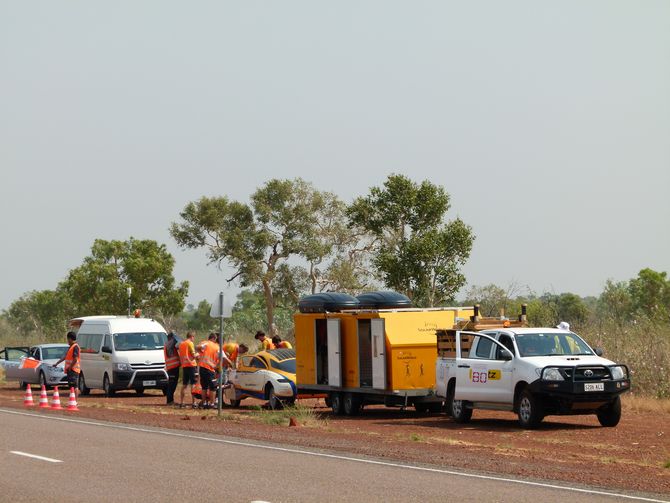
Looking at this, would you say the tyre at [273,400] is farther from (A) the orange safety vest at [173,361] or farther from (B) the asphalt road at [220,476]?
(B) the asphalt road at [220,476]

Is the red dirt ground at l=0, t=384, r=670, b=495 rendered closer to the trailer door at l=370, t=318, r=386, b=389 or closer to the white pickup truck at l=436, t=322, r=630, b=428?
the white pickup truck at l=436, t=322, r=630, b=428

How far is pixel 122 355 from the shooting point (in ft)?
118

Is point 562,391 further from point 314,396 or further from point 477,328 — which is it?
point 314,396

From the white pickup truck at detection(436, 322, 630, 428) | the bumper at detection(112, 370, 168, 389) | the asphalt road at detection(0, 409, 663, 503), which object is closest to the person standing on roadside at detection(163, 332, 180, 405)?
the bumper at detection(112, 370, 168, 389)

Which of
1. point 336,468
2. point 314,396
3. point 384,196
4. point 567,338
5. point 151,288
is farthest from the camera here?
point 151,288

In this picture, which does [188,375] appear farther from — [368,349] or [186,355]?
[368,349]

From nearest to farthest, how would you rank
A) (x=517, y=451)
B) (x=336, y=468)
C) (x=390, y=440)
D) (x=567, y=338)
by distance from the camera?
(x=336, y=468) < (x=517, y=451) < (x=390, y=440) < (x=567, y=338)

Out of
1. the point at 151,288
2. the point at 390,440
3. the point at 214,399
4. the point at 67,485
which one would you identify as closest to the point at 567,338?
the point at 390,440

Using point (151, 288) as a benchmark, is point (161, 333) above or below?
below

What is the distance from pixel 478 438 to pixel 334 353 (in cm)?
680

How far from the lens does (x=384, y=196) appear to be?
43.1 meters

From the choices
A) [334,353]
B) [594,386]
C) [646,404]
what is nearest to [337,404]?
[334,353]

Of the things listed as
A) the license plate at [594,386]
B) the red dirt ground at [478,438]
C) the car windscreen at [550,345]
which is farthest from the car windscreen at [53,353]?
the license plate at [594,386]

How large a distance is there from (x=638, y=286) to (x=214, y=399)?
54188 mm
